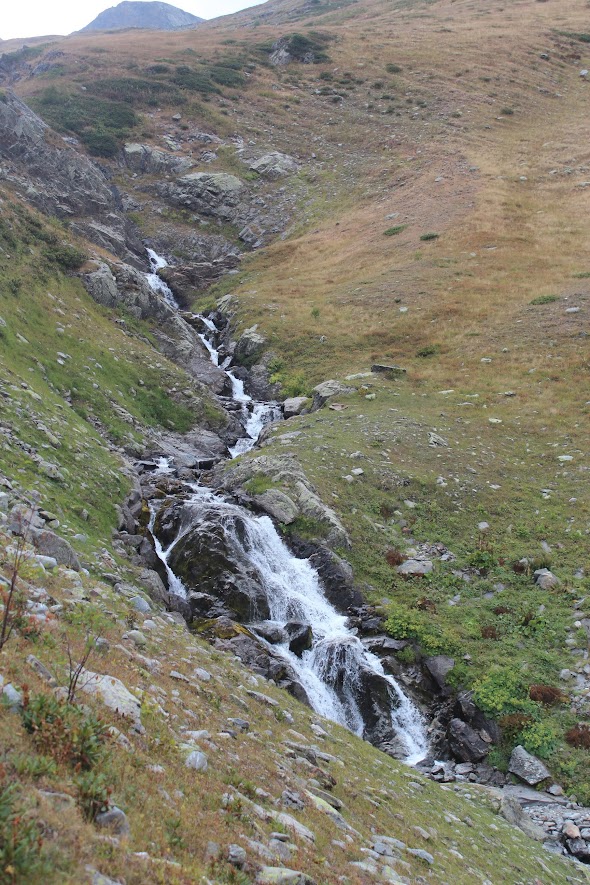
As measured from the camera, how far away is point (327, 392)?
34.5 meters

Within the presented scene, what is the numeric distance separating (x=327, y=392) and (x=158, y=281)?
1119 inches

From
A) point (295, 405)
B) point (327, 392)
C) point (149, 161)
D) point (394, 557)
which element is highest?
point (149, 161)

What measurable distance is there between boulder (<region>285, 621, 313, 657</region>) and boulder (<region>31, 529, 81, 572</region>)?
25.6ft

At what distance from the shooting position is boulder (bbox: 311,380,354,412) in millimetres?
33938

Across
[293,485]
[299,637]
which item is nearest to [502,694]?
[299,637]

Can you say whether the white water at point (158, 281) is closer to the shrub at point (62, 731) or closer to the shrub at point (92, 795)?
the shrub at point (62, 731)

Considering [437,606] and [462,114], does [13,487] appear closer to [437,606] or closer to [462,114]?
[437,606]

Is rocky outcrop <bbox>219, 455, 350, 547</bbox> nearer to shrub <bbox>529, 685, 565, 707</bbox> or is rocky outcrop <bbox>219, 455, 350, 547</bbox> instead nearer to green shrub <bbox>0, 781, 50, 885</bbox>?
shrub <bbox>529, 685, 565, 707</bbox>

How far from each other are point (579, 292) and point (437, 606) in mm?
31680

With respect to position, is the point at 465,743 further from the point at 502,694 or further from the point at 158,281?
the point at 158,281

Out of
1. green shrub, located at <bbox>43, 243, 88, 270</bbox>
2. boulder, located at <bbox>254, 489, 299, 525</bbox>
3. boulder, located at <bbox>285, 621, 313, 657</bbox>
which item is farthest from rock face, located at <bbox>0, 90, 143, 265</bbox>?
boulder, located at <bbox>285, 621, 313, 657</bbox>

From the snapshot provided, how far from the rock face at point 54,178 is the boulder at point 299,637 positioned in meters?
37.8

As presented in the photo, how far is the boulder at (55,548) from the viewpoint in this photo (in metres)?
11.5

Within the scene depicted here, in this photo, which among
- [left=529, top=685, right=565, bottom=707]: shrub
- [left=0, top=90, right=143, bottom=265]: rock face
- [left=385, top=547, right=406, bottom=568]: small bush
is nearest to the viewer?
[left=529, top=685, right=565, bottom=707]: shrub
